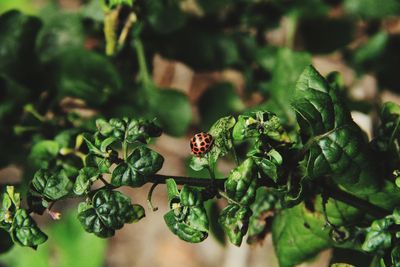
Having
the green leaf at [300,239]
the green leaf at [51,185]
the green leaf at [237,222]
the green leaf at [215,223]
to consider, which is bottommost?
the green leaf at [215,223]

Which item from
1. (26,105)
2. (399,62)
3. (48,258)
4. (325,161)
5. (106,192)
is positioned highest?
(325,161)

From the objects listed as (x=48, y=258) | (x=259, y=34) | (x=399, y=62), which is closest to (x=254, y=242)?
(x=259, y=34)

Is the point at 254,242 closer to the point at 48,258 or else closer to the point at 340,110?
the point at 340,110

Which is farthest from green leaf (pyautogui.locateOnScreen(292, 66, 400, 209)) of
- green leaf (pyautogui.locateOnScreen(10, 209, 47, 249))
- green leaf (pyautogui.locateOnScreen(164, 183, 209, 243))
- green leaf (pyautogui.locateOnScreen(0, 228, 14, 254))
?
green leaf (pyautogui.locateOnScreen(0, 228, 14, 254))

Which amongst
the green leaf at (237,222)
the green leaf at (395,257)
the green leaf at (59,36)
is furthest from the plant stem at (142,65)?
the green leaf at (395,257)

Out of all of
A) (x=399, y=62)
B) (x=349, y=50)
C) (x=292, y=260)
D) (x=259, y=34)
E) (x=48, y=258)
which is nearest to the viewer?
(x=292, y=260)

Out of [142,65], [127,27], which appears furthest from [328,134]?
[142,65]

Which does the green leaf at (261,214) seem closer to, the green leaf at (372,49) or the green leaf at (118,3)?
the green leaf at (118,3)

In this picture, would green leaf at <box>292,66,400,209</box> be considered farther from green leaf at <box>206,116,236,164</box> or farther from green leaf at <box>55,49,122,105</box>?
green leaf at <box>55,49,122,105</box>
